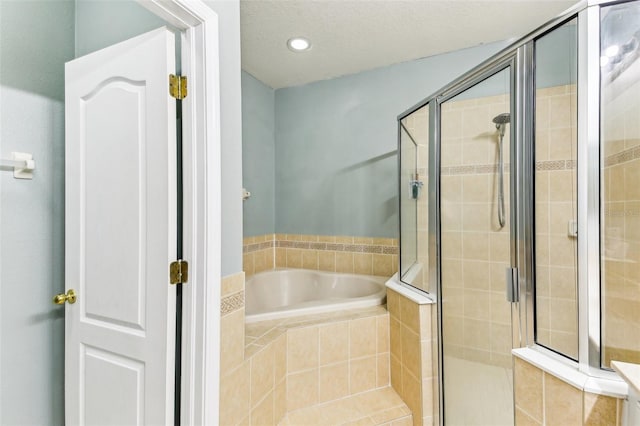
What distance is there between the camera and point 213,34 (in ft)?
3.60

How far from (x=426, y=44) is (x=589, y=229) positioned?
196cm

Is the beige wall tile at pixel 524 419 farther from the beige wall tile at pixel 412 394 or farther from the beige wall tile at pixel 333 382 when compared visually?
the beige wall tile at pixel 333 382

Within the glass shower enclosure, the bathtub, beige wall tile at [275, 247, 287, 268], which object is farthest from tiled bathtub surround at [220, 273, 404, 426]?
beige wall tile at [275, 247, 287, 268]

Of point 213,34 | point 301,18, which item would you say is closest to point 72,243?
point 213,34

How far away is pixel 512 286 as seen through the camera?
49.6 inches

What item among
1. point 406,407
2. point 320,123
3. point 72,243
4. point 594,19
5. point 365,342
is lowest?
point 406,407

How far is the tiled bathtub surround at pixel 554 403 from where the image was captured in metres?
0.91

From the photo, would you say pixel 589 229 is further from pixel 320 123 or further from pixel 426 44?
pixel 320 123

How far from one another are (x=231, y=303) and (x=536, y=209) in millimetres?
1255

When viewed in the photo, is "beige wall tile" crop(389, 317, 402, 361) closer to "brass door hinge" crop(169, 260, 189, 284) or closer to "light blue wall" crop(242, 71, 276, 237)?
"brass door hinge" crop(169, 260, 189, 284)

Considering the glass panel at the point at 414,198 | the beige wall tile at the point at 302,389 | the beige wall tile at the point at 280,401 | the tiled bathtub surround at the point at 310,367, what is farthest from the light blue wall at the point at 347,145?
the beige wall tile at the point at 280,401

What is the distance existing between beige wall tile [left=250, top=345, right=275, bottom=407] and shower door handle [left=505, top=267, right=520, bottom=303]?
3.65 feet

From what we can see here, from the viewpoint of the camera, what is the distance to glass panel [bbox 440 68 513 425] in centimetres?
142

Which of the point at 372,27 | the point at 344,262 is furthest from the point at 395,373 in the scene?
the point at 372,27
